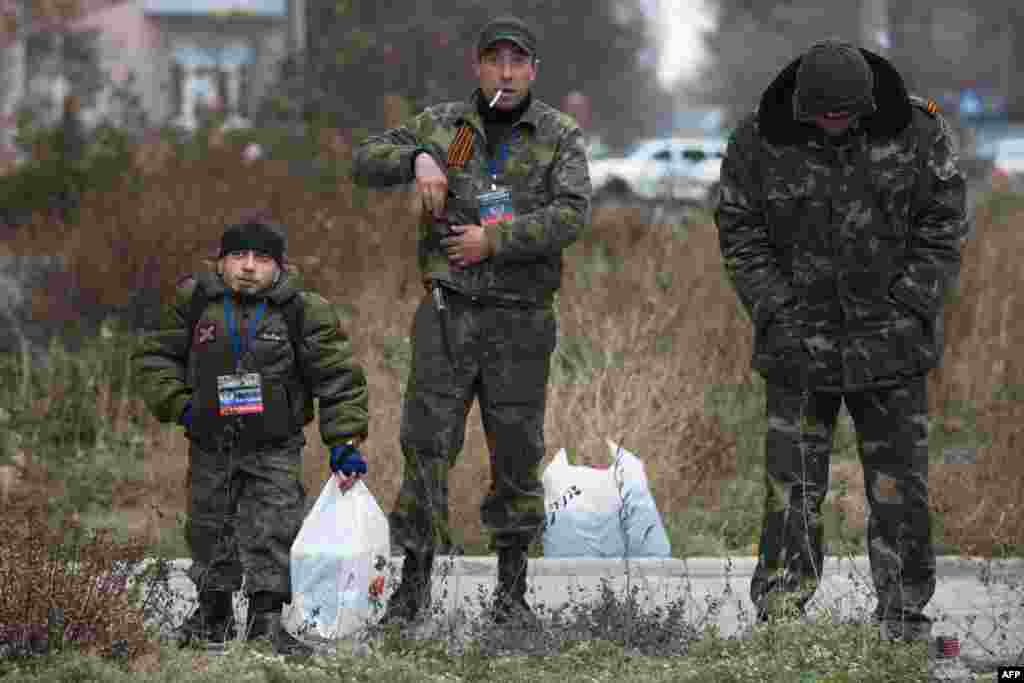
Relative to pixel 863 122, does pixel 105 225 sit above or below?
above

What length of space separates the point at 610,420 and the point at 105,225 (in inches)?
183

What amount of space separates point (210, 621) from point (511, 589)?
3.30 feet

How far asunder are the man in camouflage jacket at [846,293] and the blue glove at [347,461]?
4.37ft

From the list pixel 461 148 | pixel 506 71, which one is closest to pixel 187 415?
pixel 461 148

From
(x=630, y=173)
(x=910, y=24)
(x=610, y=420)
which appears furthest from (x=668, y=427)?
(x=910, y=24)

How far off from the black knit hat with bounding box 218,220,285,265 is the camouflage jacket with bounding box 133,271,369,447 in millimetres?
95

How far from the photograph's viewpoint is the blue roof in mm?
52969

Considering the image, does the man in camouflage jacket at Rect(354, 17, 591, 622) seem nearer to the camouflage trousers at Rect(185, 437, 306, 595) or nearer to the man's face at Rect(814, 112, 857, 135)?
the camouflage trousers at Rect(185, 437, 306, 595)

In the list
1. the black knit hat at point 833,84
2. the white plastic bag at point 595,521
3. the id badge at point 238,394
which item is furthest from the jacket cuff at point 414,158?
the white plastic bag at point 595,521

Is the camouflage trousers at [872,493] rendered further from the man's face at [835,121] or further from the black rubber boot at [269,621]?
the black rubber boot at [269,621]

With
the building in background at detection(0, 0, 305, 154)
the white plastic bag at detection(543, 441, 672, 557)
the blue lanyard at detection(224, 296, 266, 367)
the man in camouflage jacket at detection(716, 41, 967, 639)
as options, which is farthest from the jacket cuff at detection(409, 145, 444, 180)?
the building in background at detection(0, 0, 305, 154)

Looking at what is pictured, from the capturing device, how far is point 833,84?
5781mm

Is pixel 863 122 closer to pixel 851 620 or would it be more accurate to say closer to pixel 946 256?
pixel 946 256

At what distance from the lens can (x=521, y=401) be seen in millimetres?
6391
